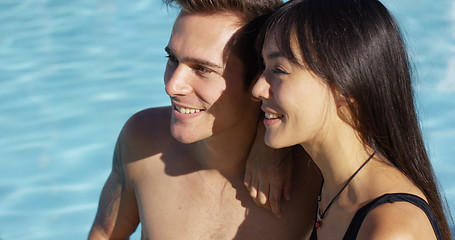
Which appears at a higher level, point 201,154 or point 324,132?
point 324,132

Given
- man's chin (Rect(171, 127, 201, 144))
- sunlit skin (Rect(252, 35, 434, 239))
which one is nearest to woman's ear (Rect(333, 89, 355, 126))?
sunlit skin (Rect(252, 35, 434, 239))

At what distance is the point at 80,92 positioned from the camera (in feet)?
18.8

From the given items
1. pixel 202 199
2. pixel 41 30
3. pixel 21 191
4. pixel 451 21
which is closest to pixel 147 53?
pixel 41 30

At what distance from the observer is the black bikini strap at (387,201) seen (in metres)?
1.95

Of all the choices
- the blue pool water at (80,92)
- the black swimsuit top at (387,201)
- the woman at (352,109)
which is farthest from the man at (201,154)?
the blue pool water at (80,92)

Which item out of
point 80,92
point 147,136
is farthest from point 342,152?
point 80,92

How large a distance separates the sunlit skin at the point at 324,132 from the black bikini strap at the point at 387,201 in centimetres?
3

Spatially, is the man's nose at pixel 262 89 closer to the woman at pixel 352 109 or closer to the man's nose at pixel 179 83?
the woman at pixel 352 109

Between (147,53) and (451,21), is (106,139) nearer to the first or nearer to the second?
(147,53)

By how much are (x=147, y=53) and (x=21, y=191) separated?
6.69ft

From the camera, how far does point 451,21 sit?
653 centimetres

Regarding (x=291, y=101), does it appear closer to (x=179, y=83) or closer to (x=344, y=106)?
(x=344, y=106)

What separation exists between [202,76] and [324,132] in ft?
1.74

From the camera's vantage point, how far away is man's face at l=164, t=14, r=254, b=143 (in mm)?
2352
